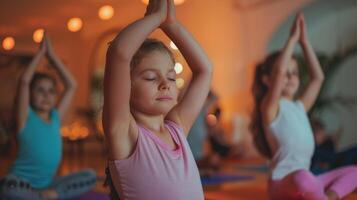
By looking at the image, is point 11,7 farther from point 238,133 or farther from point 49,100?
point 238,133

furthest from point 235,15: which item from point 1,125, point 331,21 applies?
point 1,125

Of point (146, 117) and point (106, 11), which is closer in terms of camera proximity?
point (146, 117)

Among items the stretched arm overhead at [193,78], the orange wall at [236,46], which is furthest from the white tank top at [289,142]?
the orange wall at [236,46]

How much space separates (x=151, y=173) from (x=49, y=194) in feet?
3.73

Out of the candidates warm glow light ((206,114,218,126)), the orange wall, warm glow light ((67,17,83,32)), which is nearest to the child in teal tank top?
warm glow light ((67,17,83,32))

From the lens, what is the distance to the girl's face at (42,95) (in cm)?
176

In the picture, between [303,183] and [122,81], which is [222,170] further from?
[122,81]

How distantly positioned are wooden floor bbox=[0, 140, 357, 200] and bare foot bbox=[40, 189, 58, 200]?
300mm

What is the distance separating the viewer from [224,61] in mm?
4516

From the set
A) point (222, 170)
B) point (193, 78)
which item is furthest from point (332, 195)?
point (222, 170)

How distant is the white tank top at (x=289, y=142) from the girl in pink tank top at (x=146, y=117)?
794mm

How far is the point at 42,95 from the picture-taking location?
1774 millimetres

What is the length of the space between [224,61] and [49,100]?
292cm

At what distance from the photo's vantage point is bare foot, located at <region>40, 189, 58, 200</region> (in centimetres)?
177
